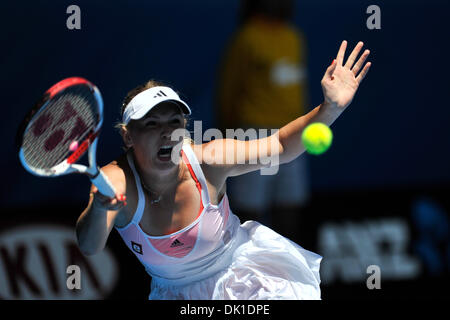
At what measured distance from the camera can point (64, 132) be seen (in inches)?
111

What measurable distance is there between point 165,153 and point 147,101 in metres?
0.23

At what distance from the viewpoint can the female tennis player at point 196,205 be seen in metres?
2.97

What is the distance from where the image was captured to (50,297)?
496 cm

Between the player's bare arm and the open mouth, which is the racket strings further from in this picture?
the player's bare arm

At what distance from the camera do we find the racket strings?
8.79 feet

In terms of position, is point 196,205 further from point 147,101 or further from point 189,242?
point 147,101

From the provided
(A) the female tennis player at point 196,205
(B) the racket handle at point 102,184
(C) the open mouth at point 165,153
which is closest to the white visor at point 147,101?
(A) the female tennis player at point 196,205

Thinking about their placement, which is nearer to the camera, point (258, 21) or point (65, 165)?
point (65, 165)

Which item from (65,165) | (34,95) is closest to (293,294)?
(65,165)

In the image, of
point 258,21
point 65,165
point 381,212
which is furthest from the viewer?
point 381,212

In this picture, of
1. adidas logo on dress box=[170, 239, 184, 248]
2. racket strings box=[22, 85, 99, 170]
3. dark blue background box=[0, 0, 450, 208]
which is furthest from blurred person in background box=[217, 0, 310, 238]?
racket strings box=[22, 85, 99, 170]

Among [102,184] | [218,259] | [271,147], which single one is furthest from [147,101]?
[218,259]
